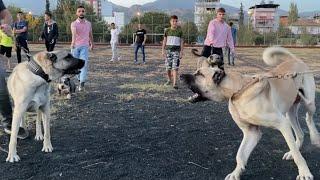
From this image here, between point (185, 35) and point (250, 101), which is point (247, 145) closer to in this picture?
point (250, 101)

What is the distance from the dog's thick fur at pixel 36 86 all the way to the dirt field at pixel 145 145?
30cm

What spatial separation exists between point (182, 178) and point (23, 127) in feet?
8.57

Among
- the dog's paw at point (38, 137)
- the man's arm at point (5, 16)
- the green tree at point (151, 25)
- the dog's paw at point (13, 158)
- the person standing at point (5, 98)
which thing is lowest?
the dog's paw at point (13, 158)

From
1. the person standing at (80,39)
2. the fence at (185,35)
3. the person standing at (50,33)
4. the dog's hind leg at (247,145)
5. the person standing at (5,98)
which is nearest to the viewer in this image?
the dog's hind leg at (247,145)

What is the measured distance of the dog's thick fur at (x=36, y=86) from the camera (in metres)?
5.35

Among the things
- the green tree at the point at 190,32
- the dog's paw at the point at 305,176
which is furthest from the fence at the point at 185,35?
the dog's paw at the point at 305,176

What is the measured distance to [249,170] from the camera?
4.88 metres

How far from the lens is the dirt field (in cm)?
485

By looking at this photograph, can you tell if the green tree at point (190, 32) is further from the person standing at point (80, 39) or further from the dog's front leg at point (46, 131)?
the dog's front leg at point (46, 131)

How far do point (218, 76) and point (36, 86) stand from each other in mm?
2255

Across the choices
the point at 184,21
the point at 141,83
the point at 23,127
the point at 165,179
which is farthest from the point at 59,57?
the point at 184,21

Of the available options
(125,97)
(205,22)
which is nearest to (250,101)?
(125,97)

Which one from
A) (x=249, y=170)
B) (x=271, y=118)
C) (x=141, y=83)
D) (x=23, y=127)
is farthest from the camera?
(x=141, y=83)

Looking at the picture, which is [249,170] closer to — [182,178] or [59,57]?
[182,178]
